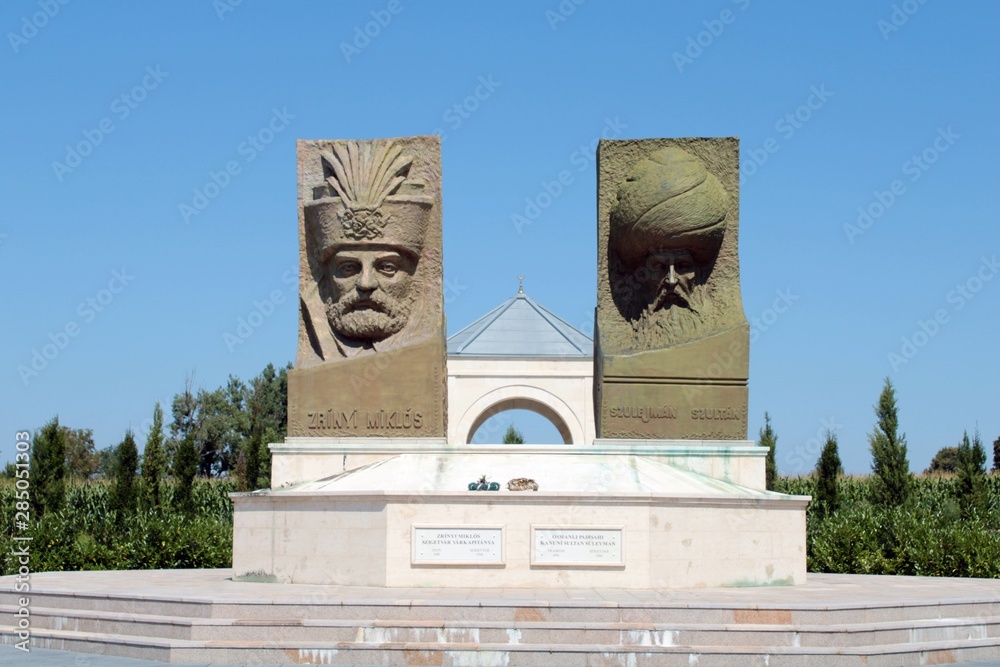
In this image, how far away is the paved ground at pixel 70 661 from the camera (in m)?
8.38

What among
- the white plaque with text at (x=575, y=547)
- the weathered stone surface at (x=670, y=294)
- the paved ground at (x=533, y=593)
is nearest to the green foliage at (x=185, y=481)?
the paved ground at (x=533, y=593)

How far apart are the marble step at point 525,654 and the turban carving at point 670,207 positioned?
208 inches

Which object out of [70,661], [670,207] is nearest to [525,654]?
[70,661]

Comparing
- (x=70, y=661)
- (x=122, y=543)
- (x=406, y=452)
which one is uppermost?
(x=406, y=452)

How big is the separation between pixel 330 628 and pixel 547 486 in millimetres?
2977

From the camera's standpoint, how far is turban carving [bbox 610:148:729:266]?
1246 centimetres

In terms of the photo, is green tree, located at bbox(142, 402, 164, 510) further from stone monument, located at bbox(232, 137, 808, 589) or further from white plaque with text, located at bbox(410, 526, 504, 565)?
white plaque with text, located at bbox(410, 526, 504, 565)

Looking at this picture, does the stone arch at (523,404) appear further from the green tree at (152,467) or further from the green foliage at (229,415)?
the green foliage at (229,415)

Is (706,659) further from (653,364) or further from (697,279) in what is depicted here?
(697,279)

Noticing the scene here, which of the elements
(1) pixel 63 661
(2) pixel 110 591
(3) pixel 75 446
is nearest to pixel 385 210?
(2) pixel 110 591

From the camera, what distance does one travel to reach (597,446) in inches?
467

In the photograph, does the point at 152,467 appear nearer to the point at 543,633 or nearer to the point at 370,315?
the point at 370,315

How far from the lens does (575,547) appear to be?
10.4 meters

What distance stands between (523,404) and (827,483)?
5695 millimetres
